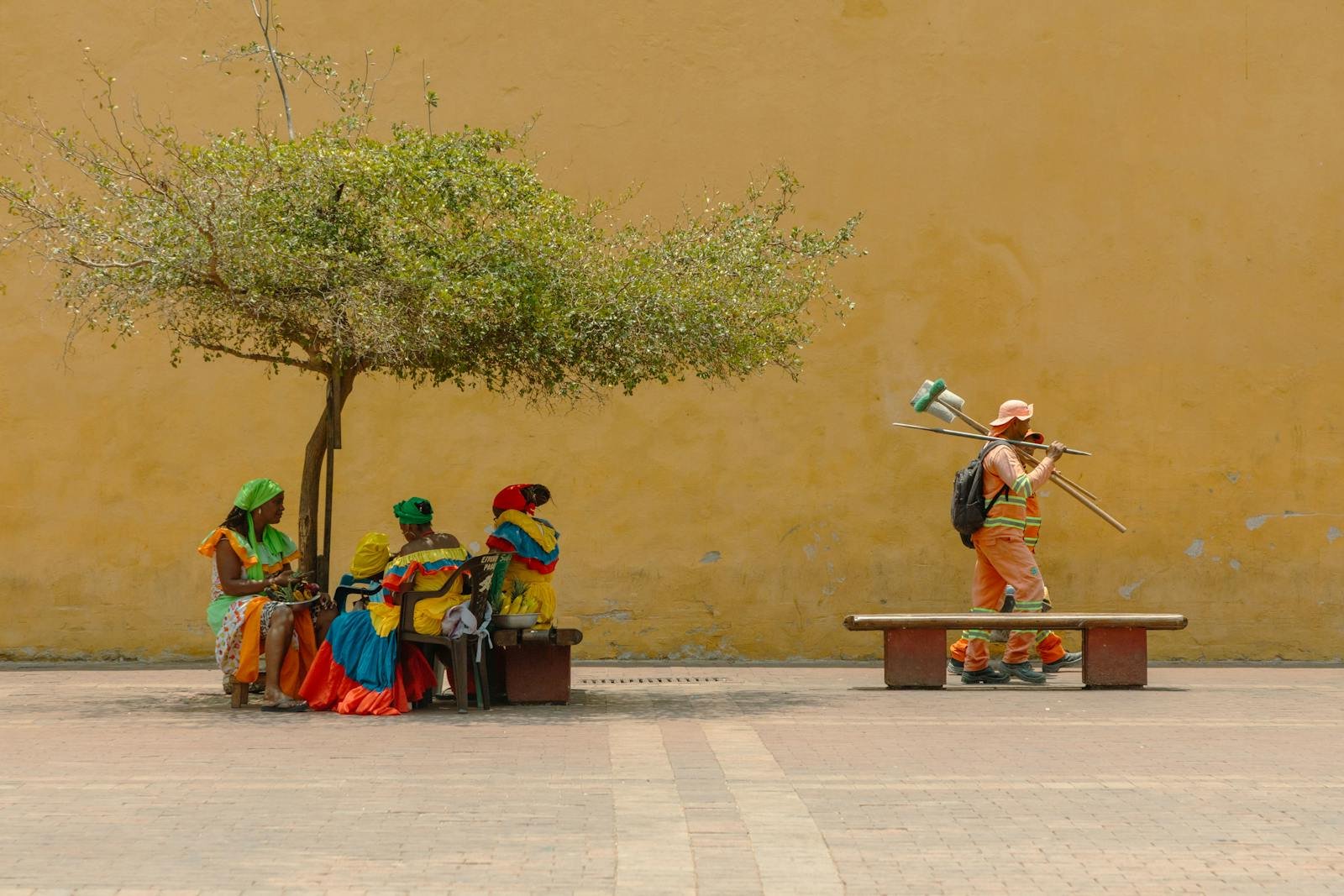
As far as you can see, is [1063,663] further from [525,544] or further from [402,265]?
[402,265]

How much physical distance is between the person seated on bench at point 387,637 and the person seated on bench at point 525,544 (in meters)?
0.33

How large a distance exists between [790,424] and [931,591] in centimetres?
161

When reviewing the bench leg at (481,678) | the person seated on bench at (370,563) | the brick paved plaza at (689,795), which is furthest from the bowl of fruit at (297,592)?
the bench leg at (481,678)

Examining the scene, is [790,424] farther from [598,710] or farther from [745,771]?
[745,771]

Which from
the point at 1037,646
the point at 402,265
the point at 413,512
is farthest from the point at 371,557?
the point at 1037,646

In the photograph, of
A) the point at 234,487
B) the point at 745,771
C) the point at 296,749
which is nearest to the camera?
the point at 745,771

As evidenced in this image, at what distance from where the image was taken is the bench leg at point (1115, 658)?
10367 mm

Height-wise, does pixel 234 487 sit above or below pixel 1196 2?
below

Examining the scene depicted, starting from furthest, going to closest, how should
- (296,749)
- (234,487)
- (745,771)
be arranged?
1. (234,487)
2. (296,749)
3. (745,771)

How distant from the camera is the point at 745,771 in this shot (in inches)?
274

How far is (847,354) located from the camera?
1209cm

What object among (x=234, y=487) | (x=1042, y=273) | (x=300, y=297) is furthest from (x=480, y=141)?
(x=1042, y=273)

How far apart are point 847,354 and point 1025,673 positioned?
2794 mm

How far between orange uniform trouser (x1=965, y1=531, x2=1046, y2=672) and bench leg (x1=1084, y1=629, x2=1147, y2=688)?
0.43 metres
